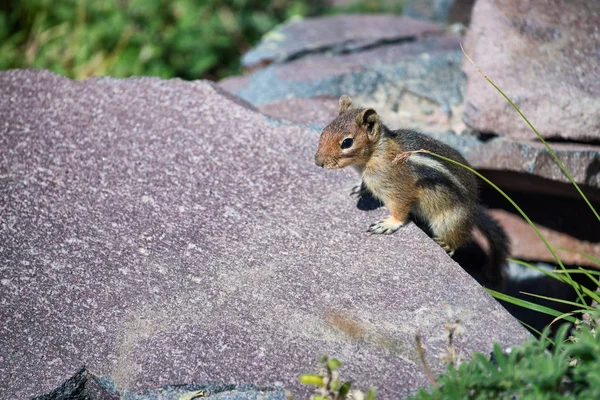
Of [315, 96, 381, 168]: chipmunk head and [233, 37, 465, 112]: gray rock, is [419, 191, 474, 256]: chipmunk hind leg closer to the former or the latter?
[315, 96, 381, 168]: chipmunk head

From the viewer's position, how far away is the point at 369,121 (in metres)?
3.88

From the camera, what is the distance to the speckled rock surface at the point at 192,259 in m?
3.11

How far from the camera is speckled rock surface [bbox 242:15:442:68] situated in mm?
6473

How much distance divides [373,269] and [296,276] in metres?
0.40

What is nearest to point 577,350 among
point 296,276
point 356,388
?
point 356,388

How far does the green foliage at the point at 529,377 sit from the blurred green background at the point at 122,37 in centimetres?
544

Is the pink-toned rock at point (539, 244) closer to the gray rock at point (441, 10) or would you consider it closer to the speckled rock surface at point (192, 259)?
the speckled rock surface at point (192, 259)

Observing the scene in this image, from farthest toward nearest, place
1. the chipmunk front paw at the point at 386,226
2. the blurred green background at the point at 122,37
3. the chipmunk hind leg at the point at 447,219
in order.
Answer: the blurred green background at the point at 122,37 → the chipmunk hind leg at the point at 447,219 → the chipmunk front paw at the point at 386,226

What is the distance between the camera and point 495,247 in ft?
14.8

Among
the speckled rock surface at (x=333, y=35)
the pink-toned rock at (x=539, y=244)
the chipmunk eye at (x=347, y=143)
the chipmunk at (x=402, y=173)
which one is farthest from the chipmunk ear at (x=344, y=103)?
the speckled rock surface at (x=333, y=35)

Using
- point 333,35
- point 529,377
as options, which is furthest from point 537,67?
point 529,377

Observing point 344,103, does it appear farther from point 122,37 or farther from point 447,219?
point 122,37

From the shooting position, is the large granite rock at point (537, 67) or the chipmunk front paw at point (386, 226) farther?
the large granite rock at point (537, 67)

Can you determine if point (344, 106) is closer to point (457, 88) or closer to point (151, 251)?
point (151, 251)
